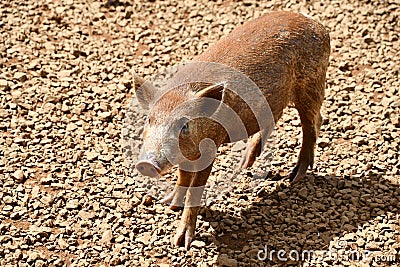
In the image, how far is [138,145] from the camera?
6.57 meters

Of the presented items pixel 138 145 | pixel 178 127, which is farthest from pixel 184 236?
pixel 138 145

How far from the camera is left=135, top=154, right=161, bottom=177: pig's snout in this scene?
4.88 meters

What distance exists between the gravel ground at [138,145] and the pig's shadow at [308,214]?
0.04 ft

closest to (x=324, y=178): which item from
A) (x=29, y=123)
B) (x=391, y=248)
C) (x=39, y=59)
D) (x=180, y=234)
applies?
(x=391, y=248)

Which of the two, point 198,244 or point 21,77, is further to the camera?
point 21,77

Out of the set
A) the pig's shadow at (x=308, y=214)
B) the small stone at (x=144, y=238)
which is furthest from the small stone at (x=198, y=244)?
the small stone at (x=144, y=238)

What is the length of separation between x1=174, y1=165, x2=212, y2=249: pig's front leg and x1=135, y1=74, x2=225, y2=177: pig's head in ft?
0.41

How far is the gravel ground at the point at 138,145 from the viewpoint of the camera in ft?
18.4

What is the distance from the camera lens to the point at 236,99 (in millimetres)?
5555

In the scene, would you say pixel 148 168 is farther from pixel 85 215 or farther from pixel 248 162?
pixel 248 162

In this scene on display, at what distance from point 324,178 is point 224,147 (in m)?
1.04

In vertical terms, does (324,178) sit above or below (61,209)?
above

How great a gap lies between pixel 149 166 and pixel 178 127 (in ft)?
1.28

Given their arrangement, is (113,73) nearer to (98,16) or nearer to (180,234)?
(98,16)
